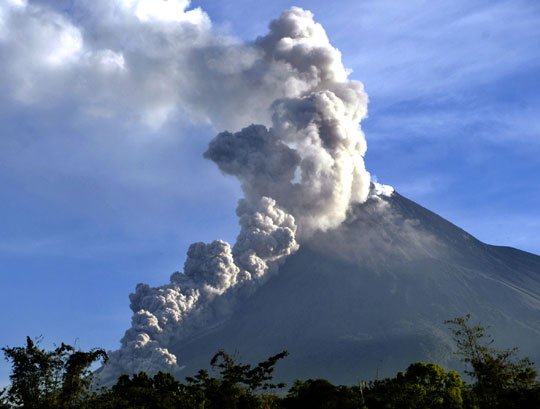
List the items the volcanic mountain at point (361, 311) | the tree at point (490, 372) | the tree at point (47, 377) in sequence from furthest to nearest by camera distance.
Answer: the volcanic mountain at point (361, 311) < the tree at point (490, 372) < the tree at point (47, 377)

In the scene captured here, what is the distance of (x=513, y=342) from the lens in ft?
517

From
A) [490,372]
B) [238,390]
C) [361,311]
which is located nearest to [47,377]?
[238,390]

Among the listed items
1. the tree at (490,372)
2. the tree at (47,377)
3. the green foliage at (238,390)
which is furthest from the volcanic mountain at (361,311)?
the tree at (47,377)

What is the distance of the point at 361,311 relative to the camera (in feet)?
572

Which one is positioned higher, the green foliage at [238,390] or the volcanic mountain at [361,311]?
the volcanic mountain at [361,311]

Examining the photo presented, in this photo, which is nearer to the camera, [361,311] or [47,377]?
[47,377]

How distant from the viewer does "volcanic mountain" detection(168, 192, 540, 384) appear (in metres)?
150

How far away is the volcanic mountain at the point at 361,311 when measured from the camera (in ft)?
493

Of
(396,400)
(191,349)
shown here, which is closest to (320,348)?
(191,349)

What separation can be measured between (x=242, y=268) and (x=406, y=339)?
129ft

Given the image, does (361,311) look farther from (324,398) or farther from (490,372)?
(324,398)

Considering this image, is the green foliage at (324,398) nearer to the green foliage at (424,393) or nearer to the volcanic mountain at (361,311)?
the green foliage at (424,393)

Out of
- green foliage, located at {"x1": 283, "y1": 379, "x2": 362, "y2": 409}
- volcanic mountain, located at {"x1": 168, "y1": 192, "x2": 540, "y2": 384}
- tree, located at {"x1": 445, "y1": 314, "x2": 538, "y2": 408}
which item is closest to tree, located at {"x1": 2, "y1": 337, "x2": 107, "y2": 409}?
green foliage, located at {"x1": 283, "y1": 379, "x2": 362, "y2": 409}

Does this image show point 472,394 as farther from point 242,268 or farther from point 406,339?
point 406,339
